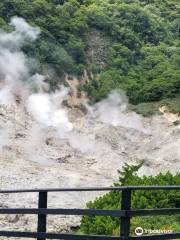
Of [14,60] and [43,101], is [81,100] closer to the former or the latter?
[43,101]

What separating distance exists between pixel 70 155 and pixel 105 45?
14002mm

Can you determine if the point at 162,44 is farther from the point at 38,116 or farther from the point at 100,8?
the point at 38,116

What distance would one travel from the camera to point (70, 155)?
87.3 ft

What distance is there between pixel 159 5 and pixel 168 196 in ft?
127

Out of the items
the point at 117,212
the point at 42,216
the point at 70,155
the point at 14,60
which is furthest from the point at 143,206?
the point at 14,60

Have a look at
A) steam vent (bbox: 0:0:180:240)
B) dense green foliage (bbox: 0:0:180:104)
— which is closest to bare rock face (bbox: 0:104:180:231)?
steam vent (bbox: 0:0:180:240)

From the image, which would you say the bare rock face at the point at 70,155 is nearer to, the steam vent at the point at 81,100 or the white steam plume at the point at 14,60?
the steam vent at the point at 81,100

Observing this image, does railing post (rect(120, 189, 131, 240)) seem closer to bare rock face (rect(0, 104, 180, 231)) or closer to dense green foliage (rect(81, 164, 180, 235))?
dense green foliage (rect(81, 164, 180, 235))

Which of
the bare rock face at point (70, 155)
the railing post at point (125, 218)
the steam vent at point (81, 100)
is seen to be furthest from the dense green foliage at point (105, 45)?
the railing post at point (125, 218)

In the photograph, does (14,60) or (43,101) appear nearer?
(43,101)

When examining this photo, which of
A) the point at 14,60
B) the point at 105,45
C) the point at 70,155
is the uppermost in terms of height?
the point at 105,45

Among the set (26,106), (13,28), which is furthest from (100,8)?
(26,106)

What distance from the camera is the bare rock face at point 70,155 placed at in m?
21.2

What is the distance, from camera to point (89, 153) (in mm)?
27562
